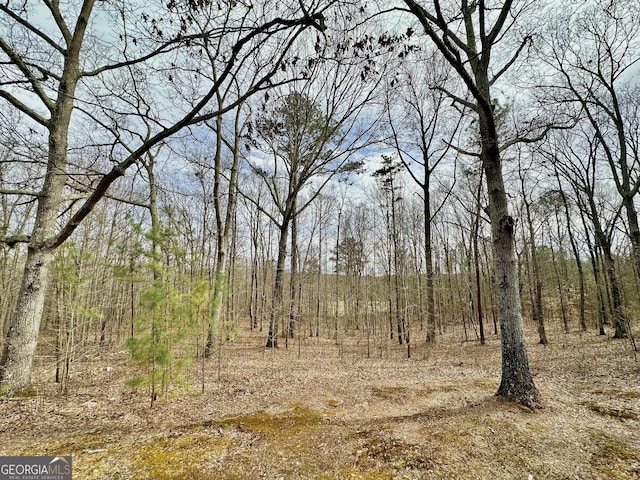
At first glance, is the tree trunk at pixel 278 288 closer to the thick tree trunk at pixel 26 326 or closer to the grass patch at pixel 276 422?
the grass patch at pixel 276 422

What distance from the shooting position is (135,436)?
3432 mm

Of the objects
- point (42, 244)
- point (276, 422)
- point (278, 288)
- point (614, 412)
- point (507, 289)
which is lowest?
point (276, 422)

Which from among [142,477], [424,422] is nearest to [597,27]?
[424,422]

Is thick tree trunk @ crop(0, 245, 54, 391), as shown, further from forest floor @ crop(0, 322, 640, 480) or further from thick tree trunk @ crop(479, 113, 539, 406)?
thick tree trunk @ crop(479, 113, 539, 406)

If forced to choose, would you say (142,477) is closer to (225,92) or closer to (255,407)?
(255,407)

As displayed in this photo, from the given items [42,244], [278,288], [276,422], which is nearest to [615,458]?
[276,422]

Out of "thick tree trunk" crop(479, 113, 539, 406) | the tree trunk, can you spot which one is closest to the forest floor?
"thick tree trunk" crop(479, 113, 539, 406)

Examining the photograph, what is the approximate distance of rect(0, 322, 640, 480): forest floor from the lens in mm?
2729

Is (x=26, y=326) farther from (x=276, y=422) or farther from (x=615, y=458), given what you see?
(x=615, y=458)

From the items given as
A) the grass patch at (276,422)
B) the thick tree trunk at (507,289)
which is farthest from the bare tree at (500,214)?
the grass patch at (276,422)

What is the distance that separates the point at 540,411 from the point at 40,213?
8.61m

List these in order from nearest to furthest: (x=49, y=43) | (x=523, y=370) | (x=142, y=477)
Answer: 1. (x=142, y=477)
2. (x=523, y=370)
3. (x=49, y=43)

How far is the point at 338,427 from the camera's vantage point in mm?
3670

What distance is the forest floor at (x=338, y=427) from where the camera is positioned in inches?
107
